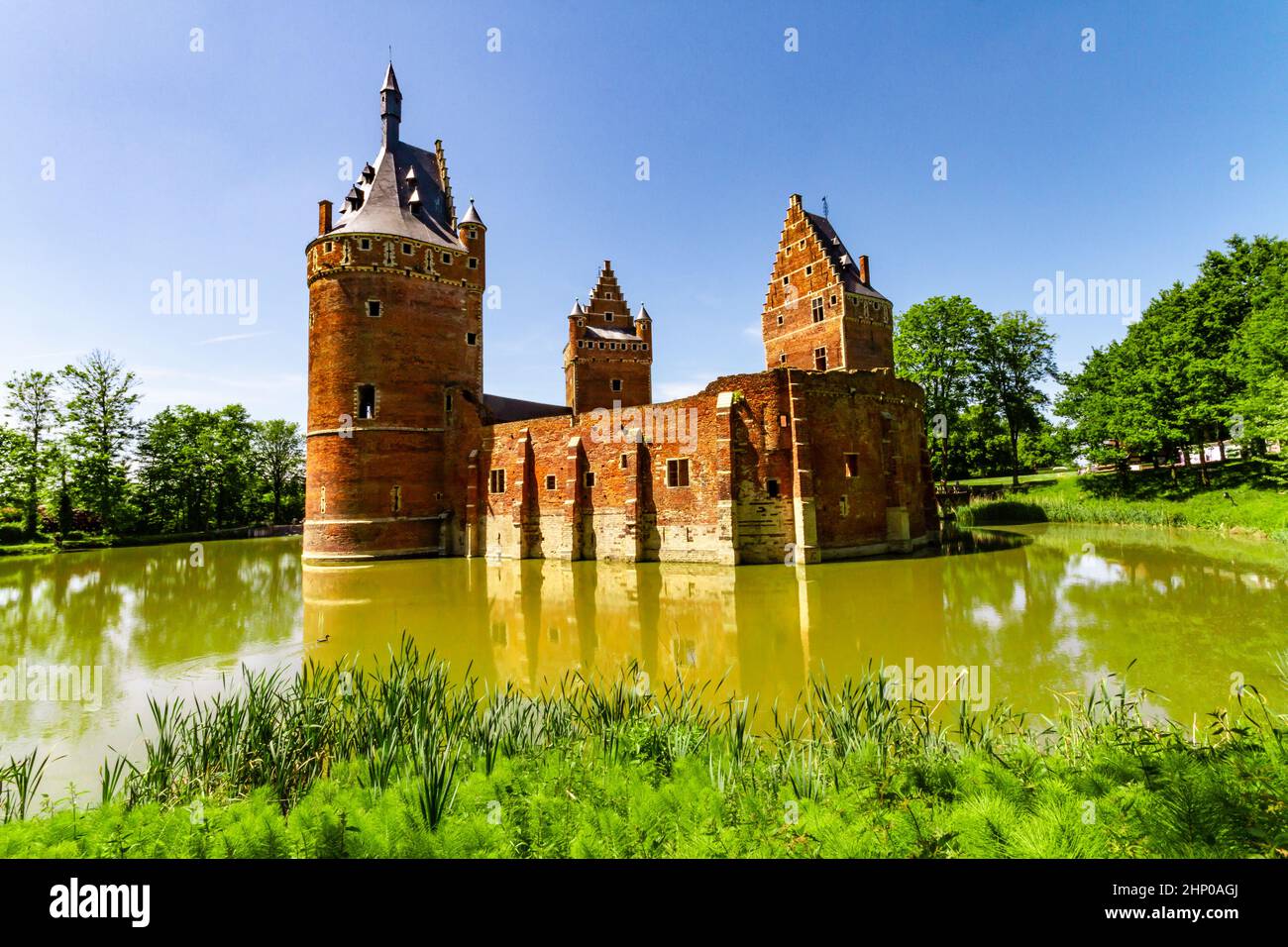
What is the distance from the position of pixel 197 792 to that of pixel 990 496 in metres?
42.4

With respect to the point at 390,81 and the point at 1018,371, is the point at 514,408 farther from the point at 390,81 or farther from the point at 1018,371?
the point at 1018,371

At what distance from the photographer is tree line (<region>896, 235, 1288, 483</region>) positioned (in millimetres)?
27672

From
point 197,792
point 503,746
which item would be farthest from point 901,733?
point 197,792

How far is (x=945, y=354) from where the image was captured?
118ft

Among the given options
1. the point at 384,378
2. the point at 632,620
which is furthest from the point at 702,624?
the point at 384,378

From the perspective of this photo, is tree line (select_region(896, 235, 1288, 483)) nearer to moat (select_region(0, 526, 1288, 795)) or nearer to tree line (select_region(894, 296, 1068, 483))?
tree line (select_region(894, 296, 1068, 483))

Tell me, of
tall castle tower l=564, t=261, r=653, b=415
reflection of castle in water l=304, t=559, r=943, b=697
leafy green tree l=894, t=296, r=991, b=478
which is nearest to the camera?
reflection of castle in water l=304, t=559, r=943, b=697

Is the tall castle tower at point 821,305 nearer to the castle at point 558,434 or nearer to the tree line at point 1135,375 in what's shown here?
the castle at point 558,434

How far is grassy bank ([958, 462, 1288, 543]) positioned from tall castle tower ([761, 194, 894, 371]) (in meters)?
12.2

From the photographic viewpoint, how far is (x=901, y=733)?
533 centimetres

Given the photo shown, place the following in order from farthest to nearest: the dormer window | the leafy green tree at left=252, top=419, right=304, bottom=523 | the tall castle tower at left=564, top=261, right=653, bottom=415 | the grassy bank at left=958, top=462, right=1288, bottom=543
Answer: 1. the leafy green tree at left=252, top=419, right=304, bottom=523
2. the tall castle tower at left=564, top=261, right=653, bottom=415
3. the dormer window
4. the grassy bank at left=958, top=462, right=1288, bottom=543

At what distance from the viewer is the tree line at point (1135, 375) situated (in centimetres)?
2767

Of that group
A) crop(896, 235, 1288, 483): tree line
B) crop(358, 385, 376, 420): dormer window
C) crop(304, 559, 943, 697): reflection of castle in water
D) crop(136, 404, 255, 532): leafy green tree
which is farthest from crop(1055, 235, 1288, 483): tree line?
crop(136, 404, 255, 532): leafy green tree
